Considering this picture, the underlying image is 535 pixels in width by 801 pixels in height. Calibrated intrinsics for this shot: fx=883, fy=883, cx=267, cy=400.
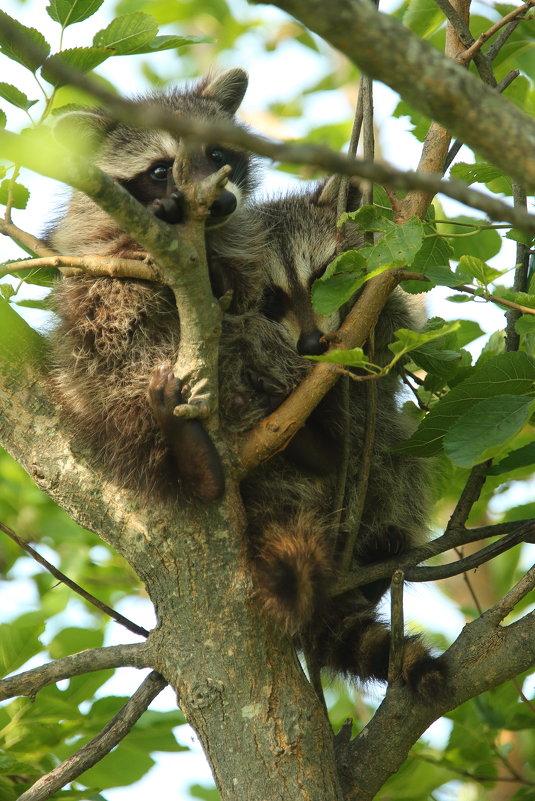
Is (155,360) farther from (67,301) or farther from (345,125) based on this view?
(345,125)

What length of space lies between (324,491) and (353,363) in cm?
117

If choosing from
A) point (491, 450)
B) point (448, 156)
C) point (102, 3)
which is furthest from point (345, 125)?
point (491, 450)

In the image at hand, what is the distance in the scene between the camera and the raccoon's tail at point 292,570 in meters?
2.46

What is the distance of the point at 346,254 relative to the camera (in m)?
2.33

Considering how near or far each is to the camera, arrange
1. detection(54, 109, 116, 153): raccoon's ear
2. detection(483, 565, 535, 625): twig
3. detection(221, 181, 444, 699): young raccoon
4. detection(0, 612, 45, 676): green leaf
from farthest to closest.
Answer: detection(54, 109, 116, 153): raccoon's ear < detection(0, 612, 45, 676): green leaf < detection(221, 181, 444, 699): young raccoon < detection(483, 565, 535, 625): twig

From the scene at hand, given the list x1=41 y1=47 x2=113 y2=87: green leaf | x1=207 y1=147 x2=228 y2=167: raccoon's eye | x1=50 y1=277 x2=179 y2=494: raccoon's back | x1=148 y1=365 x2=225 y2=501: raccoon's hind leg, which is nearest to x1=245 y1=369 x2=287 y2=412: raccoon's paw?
x1=50 y1=277 x2=179 y2=494: raccoon's back

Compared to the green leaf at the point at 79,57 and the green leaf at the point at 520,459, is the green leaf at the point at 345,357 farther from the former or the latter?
the green leaf at the point at 79,57

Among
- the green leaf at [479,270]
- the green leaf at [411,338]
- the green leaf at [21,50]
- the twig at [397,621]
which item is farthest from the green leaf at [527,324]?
the green leaf at [21,50]

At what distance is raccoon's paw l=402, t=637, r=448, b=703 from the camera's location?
8.13 feet

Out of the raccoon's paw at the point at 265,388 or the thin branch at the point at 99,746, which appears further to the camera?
the raccoon's paw at the point at 265,388

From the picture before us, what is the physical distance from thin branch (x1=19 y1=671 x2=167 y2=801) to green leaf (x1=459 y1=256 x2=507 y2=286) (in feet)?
4.88

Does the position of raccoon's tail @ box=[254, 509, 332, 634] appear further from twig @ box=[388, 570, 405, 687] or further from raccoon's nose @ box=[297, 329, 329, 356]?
raccoon's nose @ box=[297, 329, 329, 356]

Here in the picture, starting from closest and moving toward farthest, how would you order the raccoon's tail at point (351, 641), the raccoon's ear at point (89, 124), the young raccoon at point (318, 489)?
the young raccoon at point (318, 489) → the raccoon's tail at point (351, 641) → the raccoon's ear at point (89, 124)

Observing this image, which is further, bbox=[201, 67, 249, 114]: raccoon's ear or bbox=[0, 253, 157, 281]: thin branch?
bbox=[201, 67, 249, 114]: raccoon's ear
